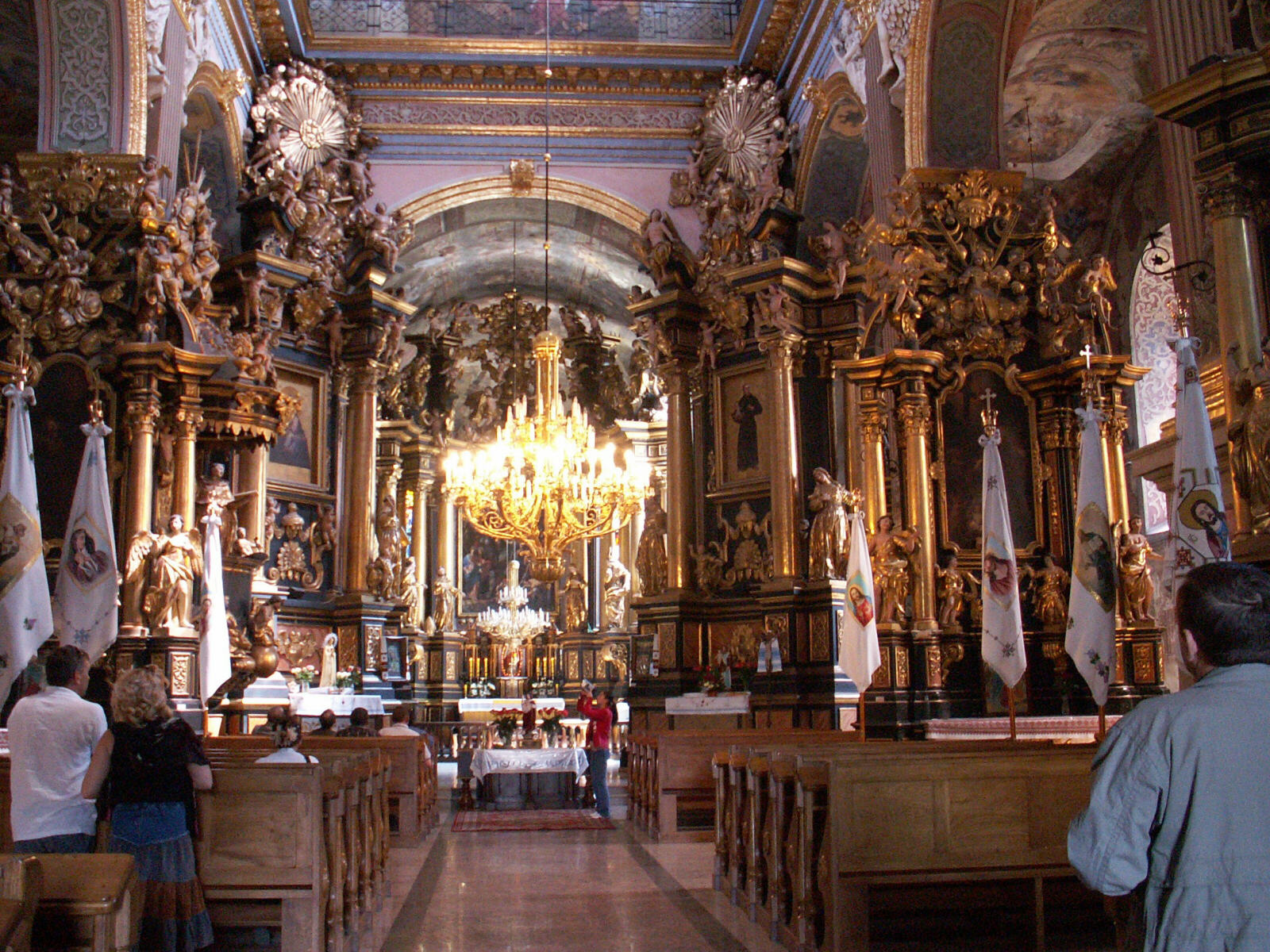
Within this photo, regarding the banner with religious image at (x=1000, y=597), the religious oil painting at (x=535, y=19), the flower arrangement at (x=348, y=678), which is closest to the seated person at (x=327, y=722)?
the banner with religious image at (x=1000, y=597)

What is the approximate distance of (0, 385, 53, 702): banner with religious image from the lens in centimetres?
701

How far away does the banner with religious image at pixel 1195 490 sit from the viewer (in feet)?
21.7

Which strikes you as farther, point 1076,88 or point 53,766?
point 1076,88

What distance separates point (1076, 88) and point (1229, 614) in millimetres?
15638

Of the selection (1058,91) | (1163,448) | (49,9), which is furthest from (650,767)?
(1058,91)

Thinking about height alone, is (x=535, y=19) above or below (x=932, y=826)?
above

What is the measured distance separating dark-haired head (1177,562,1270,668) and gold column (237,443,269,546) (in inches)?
557

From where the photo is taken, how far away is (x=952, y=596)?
1252 centimetres

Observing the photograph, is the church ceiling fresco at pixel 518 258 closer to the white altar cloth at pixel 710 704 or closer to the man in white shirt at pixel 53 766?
the white altar cloth at pixel 710 704

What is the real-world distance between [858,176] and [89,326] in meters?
10.7

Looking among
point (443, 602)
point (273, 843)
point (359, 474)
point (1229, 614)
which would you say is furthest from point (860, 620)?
point (443, 602)

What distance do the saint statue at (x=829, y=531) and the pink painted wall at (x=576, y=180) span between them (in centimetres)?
526

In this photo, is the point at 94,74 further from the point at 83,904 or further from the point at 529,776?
the point at 83,904

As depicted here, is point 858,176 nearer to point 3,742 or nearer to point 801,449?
point 801,449
